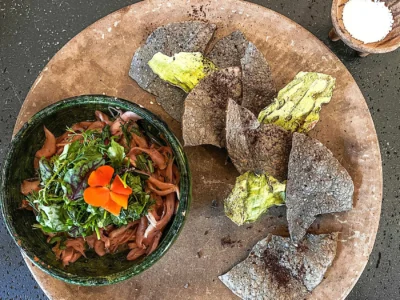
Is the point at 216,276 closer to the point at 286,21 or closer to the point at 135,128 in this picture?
the point at 135,128

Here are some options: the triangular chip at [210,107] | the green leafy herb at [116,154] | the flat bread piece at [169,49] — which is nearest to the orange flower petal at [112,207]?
the green leafy herb at [116,154]

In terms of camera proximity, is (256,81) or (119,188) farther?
(256,81)

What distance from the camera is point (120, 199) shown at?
1.26 meters

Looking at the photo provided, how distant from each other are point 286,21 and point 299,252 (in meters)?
0.80

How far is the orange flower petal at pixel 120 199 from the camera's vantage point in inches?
49.3

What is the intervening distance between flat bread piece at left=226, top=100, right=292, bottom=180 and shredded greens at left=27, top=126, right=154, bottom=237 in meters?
0.31

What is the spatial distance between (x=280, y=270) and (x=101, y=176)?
0.71 meters

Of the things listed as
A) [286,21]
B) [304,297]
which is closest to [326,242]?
[304,297]

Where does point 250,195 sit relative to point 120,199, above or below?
below

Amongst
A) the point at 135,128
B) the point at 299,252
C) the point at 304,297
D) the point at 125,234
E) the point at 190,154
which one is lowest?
the point at 304,297

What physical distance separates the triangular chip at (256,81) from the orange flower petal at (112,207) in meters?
0.56

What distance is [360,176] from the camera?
162 cm

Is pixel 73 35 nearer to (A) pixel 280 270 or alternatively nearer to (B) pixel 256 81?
(B) pixel 256 81

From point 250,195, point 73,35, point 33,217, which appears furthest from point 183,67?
point 73,35
